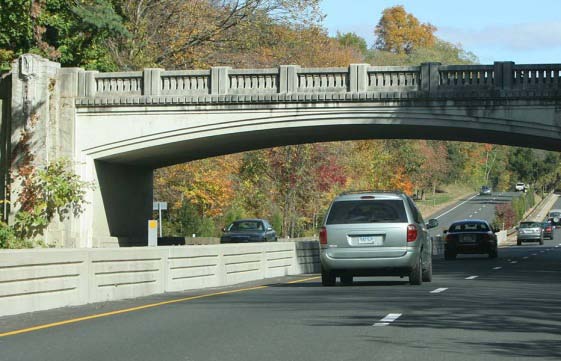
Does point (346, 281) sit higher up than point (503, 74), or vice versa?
point (503, 74)

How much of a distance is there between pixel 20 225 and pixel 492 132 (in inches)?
611

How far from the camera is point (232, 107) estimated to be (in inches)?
1484

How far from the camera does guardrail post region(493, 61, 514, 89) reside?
119 feet

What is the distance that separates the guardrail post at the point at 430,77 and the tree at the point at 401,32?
383 feet

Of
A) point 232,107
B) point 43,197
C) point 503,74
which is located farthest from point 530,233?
point 43,197

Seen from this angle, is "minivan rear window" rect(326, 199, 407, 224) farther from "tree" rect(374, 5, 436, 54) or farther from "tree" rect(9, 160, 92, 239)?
"tree" rect(374, 5, 436, 54)

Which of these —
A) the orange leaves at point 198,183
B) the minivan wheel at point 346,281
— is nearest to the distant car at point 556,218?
the orange leaves at point 198,183

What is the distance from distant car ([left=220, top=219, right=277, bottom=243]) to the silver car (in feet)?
86.3

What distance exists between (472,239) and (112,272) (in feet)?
89.8

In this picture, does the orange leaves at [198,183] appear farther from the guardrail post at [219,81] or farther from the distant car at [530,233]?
the distant car at [530,233]

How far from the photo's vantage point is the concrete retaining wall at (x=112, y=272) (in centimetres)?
1551

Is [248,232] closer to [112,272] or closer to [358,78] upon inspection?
[358,78]

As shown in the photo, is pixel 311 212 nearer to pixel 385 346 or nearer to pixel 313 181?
pixel 313 181

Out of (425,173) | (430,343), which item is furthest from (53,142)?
(425,173)
